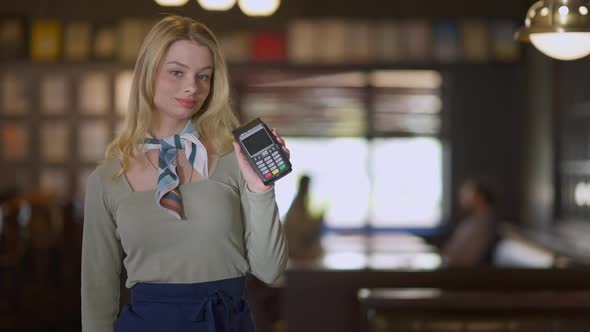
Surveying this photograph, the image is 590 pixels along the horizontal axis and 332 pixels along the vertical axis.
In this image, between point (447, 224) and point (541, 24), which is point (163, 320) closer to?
point (541, 24)

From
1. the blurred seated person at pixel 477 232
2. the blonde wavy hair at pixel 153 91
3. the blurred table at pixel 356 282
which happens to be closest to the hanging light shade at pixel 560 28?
the blonde wavy hair at pixel 153 91

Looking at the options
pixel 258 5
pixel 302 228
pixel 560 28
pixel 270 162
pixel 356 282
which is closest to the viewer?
pixel 270 162

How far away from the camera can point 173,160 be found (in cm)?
166

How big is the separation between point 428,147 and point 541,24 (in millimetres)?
5860

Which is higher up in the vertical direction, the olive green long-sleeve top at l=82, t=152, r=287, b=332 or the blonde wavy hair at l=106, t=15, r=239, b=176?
the blonde wavy hair at l=106, t=15, r=239, b=176

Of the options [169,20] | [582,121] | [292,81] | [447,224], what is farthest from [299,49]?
[169,20]

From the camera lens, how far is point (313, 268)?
4.19m

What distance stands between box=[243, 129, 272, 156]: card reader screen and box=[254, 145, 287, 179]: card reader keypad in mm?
11

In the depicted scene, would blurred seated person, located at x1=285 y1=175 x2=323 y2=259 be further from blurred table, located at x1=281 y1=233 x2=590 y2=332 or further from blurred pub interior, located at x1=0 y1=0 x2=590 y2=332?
blurred table, located at x1=281 y1=233 x2=590 y2=332

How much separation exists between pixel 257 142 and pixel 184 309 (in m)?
0.31

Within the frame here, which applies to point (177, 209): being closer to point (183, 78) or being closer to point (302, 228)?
point (183, 78)

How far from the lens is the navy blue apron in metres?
1.61

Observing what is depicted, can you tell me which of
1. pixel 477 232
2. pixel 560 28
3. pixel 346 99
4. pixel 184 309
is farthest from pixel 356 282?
pixel 346 99

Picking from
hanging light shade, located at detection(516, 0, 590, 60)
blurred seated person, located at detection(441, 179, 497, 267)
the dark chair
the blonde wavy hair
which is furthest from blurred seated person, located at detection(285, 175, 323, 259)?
the blonde wavy hair
